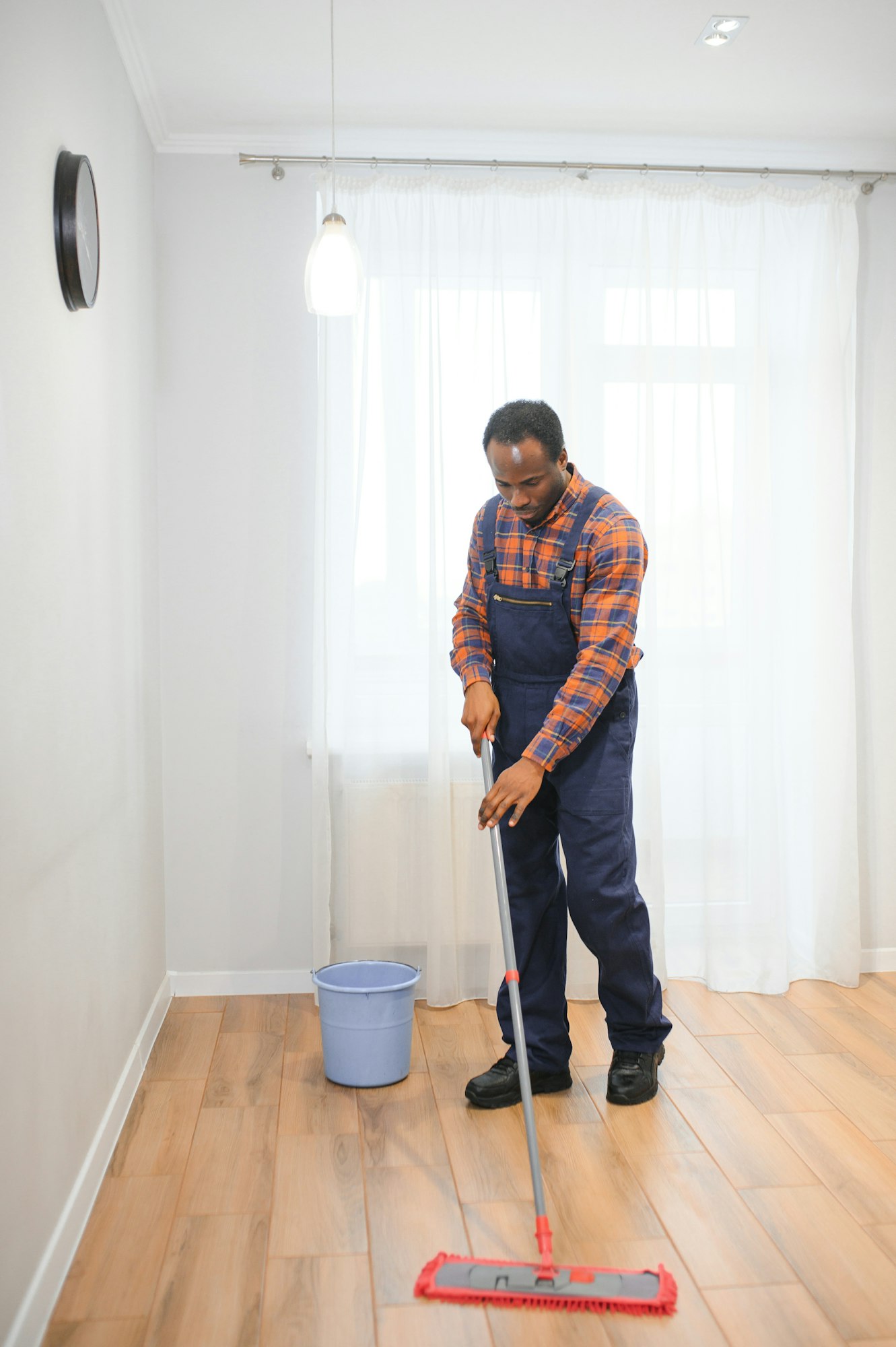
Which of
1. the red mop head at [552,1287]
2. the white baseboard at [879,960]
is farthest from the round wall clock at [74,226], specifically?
the white baseboard at [879,960]

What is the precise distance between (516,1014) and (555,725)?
0.57m

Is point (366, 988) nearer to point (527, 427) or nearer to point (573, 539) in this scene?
point (573, 539)

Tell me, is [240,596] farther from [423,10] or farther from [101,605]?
[423,10]

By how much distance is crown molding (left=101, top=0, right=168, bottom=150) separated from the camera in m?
2.45

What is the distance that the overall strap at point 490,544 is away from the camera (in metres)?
2.48

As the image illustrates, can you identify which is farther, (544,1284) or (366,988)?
(366,988)

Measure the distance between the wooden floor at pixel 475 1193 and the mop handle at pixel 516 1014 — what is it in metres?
0.12

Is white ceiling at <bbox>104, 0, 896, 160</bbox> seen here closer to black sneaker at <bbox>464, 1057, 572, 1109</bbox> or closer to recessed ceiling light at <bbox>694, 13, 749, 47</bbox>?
recessed ceiling light at <bbox>694, 13, 749, 47</bbox>

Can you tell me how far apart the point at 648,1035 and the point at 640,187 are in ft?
7.50

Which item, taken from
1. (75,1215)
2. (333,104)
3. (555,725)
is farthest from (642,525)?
(75,1215)

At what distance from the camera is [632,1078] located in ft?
8.05

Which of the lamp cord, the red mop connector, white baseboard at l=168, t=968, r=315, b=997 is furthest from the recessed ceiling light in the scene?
white baseboard at l=168, t=968, r=315, b=997

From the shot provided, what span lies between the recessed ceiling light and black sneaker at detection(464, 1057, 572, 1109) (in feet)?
7.93

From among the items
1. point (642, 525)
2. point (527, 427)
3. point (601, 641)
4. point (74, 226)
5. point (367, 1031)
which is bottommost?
point (367, 1031)
